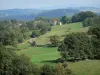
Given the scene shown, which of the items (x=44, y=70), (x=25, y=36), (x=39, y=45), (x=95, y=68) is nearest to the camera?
(x=44, y=70)

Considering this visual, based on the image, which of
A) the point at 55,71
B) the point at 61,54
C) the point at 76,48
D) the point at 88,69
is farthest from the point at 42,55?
the point at 55,71

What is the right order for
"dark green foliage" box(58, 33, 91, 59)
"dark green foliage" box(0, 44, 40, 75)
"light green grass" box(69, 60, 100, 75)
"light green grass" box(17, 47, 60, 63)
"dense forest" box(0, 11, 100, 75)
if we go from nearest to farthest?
"dense forest" box(0, 11, 100, 75)
"dark green foliage" box(0, 44, 40, 75)
"light green grass" box(69, 60, 100, 75)
"dark green foliage" box(58, 33, 91, 59)
"light green grass" box(17, 47, 60, 63)

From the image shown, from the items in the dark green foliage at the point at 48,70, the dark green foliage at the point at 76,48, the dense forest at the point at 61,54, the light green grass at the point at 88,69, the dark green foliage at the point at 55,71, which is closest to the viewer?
the dark green foliage at the point at 55,71

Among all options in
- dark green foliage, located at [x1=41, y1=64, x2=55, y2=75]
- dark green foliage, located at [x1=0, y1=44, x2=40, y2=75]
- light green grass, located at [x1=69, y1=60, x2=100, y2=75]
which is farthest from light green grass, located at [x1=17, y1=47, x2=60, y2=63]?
dark green foliage, located at [x1=41, y1=64, x2=55, y2=75]

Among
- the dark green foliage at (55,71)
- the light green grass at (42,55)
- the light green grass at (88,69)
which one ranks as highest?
the dark green foliage at (55,71)

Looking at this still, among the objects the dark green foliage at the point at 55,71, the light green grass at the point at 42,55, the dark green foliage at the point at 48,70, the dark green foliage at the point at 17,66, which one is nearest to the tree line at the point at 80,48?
the light green grass at the point at 42,55

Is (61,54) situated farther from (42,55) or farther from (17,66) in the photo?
(17,66)

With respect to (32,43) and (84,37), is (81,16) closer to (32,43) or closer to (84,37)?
(32,43)

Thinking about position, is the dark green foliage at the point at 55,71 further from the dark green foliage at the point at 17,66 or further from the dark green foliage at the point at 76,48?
the dark green foliage at the point at 76,48

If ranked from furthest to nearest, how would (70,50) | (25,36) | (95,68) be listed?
(25,36), (70,50), (95,68)

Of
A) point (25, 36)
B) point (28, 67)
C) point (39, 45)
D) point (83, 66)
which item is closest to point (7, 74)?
point (28, 67)

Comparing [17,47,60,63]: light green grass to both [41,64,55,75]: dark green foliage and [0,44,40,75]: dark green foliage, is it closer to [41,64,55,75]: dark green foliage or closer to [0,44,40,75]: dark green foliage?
[0,44,40,75]: dark green foliage
